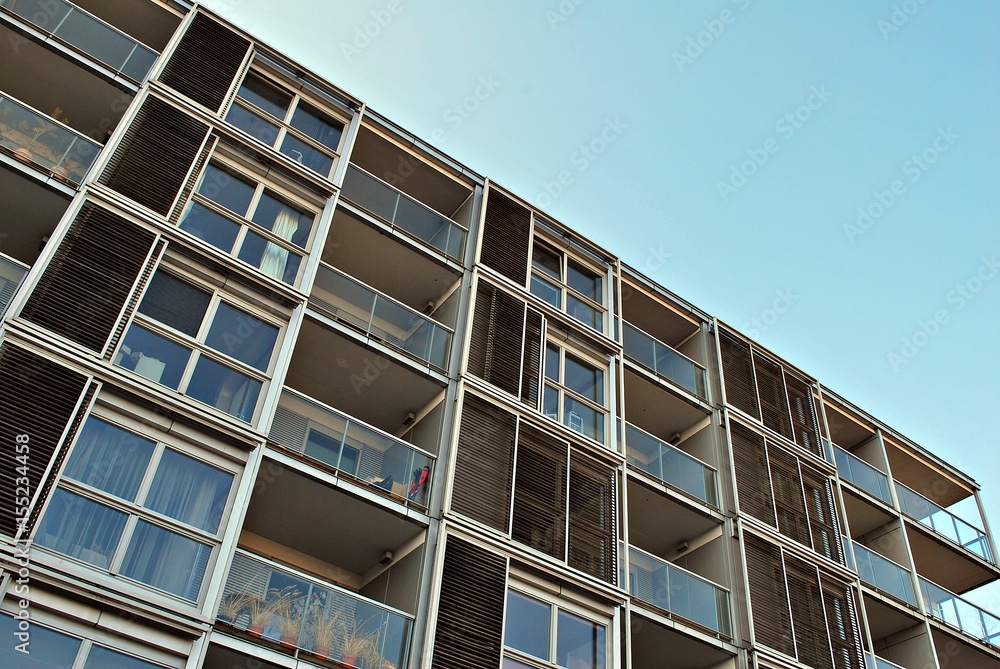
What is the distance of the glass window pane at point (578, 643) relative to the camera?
1579cm

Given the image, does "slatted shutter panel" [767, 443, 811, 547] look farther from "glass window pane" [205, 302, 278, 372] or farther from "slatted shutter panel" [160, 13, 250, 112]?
"slatted shutter panel" [160, 13, 250, 112]

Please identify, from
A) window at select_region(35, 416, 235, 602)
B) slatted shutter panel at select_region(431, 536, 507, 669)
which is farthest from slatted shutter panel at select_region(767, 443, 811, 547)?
window at select_region(35, 416, 235, 602)

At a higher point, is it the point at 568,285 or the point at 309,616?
the point at 568,285

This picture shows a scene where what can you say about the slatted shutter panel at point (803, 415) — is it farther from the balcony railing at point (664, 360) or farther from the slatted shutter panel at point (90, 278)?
the slatted shutter panel at point (90, 278)

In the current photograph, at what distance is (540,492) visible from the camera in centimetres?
1752

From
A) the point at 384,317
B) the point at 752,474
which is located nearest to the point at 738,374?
the point at 752,474

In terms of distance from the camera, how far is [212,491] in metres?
13.7

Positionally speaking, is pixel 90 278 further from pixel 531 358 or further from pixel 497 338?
pixel 531 358

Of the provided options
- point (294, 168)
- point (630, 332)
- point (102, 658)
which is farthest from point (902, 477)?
point (102, 658)

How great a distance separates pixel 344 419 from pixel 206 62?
8509 mm

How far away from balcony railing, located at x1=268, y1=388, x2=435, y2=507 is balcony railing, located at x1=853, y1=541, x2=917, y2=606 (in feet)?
43.3

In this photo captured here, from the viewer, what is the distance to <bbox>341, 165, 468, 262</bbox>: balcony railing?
20391 millimetres

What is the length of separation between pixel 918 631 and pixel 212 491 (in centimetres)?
1926

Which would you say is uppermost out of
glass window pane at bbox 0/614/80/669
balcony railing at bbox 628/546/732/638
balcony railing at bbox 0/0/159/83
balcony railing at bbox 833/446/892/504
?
balcony railing at bbox 0/0/159/83
